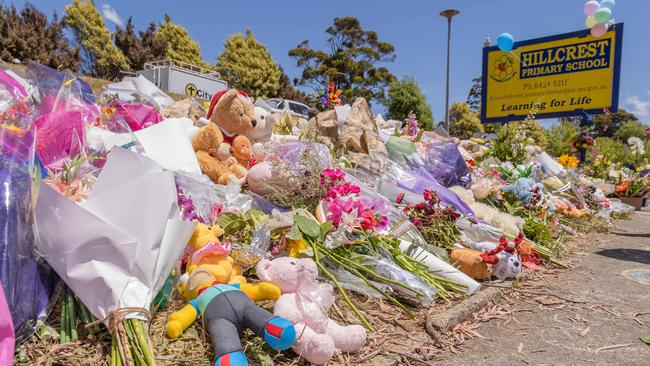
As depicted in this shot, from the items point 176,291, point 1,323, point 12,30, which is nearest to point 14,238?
point 1,323

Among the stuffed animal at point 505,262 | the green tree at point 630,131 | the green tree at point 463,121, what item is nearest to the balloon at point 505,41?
the stuffed animal at point 505,262

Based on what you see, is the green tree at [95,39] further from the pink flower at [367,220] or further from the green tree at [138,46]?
the pink flower at [367,220]

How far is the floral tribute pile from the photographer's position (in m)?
1.34

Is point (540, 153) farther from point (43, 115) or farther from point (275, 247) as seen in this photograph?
point (43, 115)

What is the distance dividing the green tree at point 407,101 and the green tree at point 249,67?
8.15m

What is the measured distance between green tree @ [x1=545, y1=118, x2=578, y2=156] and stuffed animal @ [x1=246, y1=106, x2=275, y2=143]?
11375 millimetres

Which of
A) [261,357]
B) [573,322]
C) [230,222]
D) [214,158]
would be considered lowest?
[573,322]

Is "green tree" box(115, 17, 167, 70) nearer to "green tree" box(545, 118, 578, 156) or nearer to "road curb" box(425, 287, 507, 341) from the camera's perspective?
"green tree" box(545, 118, 578, 156)

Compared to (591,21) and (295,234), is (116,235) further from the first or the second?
(591,21)

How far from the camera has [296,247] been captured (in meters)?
2.02

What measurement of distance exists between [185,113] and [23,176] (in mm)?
2878

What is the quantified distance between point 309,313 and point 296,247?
0.55 meters

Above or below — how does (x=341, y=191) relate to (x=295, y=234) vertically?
above

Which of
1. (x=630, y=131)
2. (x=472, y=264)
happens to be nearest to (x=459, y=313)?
(x=472, y=264)
